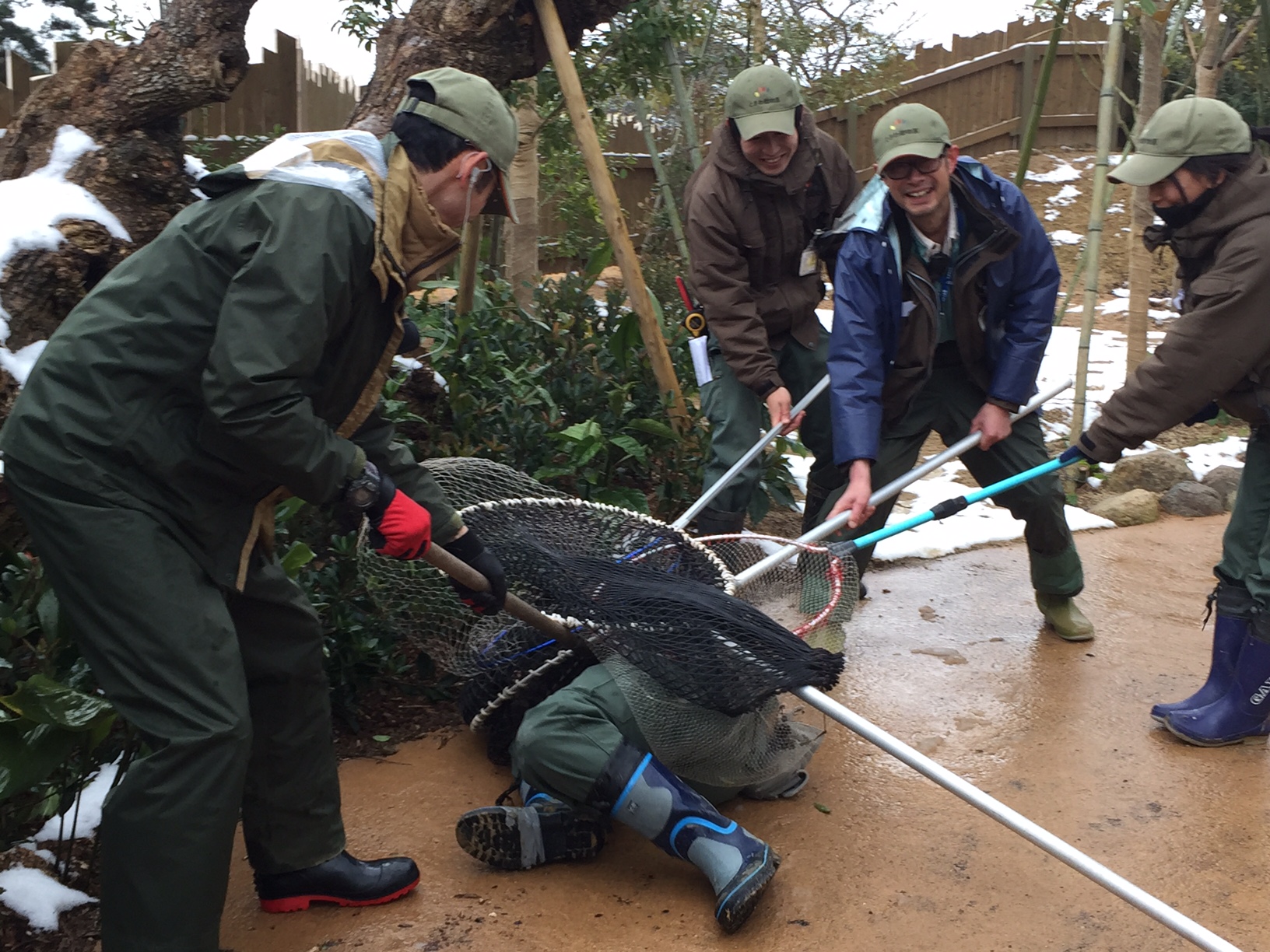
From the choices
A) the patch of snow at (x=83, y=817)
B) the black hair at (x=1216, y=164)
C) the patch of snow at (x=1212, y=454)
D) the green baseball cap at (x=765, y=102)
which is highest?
the green baseball cap at (x=765, y=102)

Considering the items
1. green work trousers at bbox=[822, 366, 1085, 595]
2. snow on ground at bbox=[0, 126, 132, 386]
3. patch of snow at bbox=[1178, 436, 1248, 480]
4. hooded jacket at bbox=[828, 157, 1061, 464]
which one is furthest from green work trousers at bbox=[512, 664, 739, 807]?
patch of snow at bbox=[1178, 436, 1248, 480]

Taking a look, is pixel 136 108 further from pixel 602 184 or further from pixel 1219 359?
pixel 1219 359

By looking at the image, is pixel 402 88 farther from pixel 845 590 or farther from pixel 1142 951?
pixel 1142 951

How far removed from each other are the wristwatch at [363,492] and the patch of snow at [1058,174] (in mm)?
14400

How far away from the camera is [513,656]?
11.3 ft

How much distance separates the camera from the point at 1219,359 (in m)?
3.54

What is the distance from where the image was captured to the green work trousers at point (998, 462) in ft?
14.3

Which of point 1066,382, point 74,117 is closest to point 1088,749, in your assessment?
point 1066,382

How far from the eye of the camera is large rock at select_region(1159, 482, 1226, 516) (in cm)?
636

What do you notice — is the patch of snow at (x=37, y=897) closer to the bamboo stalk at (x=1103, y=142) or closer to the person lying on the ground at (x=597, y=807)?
the person lying on the ground at (x=597, y=807)

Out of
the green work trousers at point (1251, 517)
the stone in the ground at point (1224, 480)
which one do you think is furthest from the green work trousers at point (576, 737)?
the stone in the ground at point (1224, 480)

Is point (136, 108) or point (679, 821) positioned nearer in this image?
point (679, 821)

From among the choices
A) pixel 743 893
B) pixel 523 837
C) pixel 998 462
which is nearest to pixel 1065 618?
pixel 998 462

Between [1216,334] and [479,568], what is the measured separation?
7.67 feet
